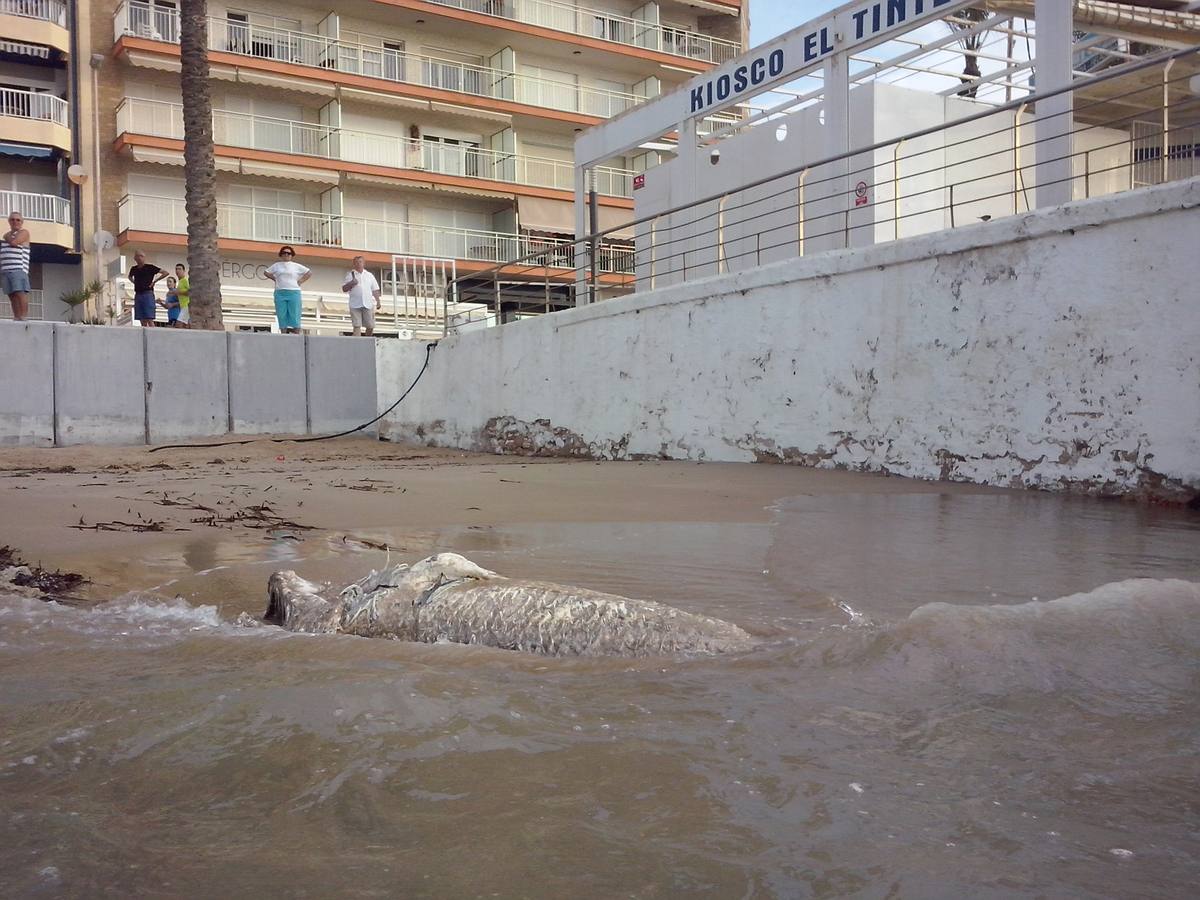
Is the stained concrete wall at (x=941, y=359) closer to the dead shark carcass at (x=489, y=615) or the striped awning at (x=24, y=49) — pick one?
the dead shark carcass at (x=489, y=615)

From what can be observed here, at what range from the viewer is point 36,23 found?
29.8 metres

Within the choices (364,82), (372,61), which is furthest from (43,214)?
(372,61)

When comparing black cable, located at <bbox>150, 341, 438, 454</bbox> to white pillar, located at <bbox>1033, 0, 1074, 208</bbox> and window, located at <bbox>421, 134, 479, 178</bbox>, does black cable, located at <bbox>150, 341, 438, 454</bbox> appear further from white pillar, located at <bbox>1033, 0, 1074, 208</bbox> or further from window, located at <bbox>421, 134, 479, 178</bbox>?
window, located at <bbox>421, 134, 479, 178</bbox>

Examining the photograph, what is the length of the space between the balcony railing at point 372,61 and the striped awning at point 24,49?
2.03 meters

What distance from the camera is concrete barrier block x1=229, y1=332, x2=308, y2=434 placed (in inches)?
623

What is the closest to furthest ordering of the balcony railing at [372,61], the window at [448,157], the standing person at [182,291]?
the standing person at [182,291]
the balcony railing at [372,61]
the window at [448,157]

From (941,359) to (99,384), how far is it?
11.5 meters

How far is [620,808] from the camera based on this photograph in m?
2.18

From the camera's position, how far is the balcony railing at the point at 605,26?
37.4 meters

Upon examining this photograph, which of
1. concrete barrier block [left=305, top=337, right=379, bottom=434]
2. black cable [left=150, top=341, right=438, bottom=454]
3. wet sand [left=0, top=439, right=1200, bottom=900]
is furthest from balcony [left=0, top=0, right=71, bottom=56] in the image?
wet sand [left=0, top=439, right=1200, bottom=900]

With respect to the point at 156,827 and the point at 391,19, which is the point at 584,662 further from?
the point at 391,19

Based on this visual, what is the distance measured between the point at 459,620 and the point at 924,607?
1742 mm

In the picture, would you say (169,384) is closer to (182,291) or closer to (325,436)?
(325,436)

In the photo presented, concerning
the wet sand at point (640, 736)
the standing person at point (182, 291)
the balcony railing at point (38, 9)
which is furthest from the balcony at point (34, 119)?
the wet sand at point (640, 736)
